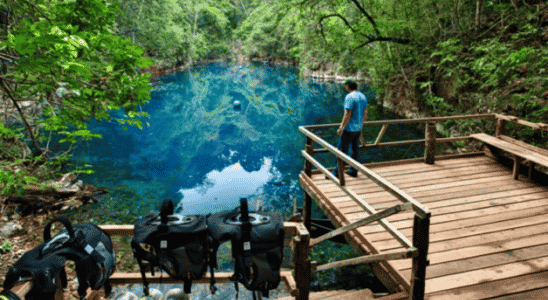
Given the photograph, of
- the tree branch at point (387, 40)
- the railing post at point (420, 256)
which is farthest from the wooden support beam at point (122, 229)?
the tree branch at point (387, 40)

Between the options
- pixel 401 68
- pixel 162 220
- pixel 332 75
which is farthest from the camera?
pixel 332 75

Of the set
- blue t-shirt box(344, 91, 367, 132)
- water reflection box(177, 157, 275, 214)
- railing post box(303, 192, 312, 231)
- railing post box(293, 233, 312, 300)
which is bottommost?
water reflection box(177, 157, 275, 214)

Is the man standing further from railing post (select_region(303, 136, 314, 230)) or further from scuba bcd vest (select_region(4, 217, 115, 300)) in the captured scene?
scuba bcd vest (select_region(4, 217, 115, 300))

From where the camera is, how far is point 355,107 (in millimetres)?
6133

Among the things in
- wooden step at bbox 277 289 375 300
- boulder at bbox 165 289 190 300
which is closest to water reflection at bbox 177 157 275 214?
boulder at bbox 165 289 190 300

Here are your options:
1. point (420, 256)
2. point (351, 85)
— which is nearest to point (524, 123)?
point (351, 85)

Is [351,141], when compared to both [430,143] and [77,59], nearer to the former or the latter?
[430,143]

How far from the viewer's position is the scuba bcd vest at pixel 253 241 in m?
2.60

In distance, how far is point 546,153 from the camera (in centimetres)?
616

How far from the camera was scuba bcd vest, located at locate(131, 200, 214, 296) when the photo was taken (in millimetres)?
2666

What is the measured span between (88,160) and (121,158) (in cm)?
151

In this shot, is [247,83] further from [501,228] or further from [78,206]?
[501,228]

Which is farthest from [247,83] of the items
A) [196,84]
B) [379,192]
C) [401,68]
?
[379,192]

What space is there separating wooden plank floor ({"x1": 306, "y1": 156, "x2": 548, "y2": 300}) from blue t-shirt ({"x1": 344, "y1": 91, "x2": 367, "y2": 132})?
1.12 meters
